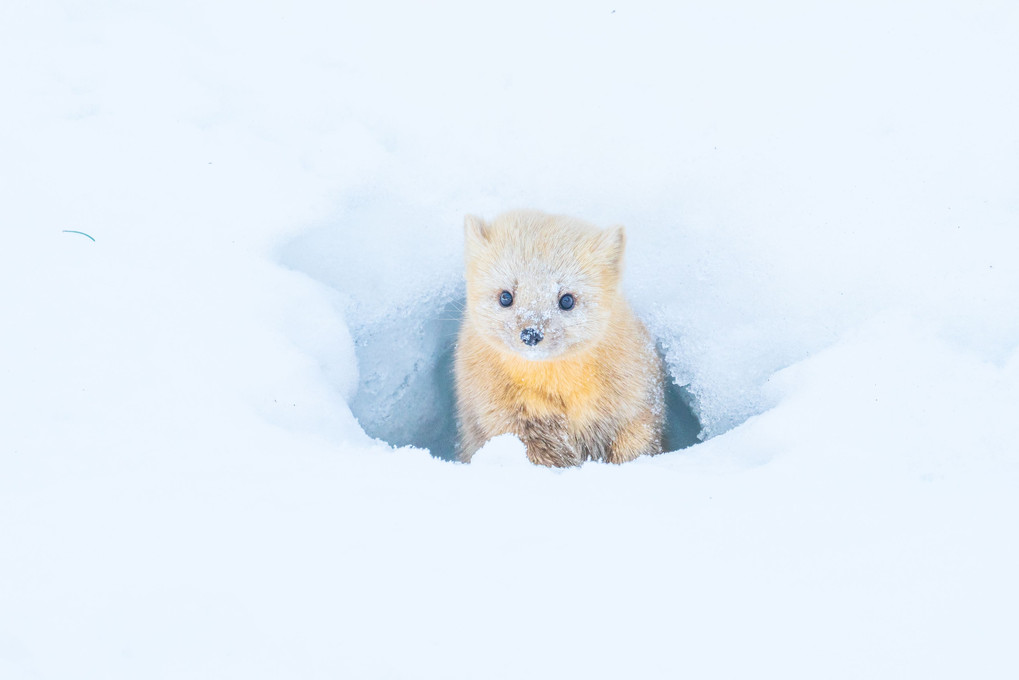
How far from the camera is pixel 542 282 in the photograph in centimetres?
330

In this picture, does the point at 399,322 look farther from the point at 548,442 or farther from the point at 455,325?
the point at 548,442

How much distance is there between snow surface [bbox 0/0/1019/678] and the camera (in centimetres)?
Result: 191

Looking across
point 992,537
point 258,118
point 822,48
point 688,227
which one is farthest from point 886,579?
point 258,118

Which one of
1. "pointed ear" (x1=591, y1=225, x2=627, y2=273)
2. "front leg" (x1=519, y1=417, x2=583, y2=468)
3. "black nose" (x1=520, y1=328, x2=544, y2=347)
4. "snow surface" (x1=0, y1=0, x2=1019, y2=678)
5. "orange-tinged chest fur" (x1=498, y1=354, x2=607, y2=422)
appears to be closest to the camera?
"snow surface" (x1=0, y1=0, x2=1019, y2=678)

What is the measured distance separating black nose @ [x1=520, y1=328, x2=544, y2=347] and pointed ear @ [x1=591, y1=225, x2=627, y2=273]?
1.70ft

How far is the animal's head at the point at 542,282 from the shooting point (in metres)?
3.26

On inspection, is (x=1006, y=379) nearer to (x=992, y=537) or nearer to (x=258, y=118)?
(x=992, y=537)

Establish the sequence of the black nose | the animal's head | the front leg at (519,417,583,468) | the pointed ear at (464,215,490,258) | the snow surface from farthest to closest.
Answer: the front leg at (519,417,583,468), the pointed ear at (464,215,490,258), the animal's head, the black nose, the snow surface

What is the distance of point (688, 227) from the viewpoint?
3873 millimetres

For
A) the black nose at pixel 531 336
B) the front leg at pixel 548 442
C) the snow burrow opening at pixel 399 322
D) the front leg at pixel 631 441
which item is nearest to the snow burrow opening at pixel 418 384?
the snow burrow opening at pixel 399 322

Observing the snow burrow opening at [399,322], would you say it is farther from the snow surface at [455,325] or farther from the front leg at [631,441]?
the front leg at [631,441]

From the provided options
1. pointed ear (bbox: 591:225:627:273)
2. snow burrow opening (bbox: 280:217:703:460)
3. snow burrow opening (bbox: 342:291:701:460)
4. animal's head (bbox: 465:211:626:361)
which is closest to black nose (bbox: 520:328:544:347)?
animal's head (bbox: 465:211:626:361)

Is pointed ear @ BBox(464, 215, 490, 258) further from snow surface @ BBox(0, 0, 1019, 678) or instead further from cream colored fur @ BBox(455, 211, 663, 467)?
snow surface @ BBox(0, 0, 1019, 678)

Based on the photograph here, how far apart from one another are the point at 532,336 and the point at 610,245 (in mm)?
618
